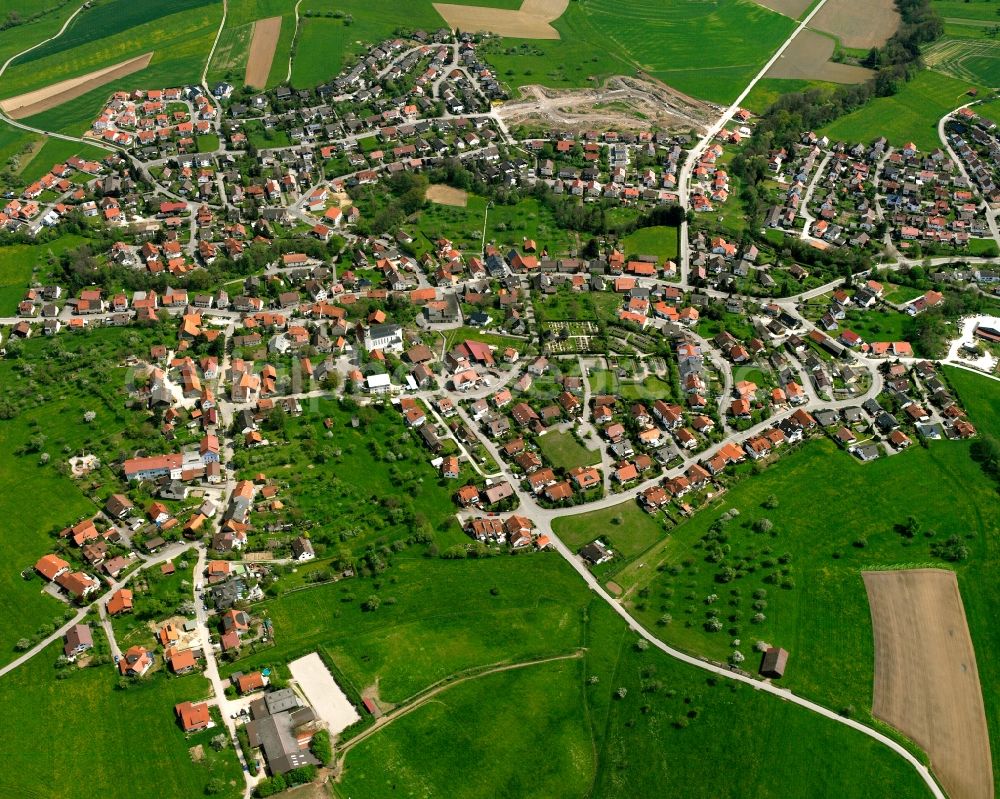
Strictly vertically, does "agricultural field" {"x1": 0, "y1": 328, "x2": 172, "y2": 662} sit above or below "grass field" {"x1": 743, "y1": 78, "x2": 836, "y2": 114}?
below

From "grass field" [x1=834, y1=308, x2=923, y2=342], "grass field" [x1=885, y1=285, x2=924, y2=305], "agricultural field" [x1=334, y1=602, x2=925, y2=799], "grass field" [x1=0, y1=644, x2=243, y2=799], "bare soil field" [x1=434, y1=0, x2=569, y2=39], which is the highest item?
"bare soil field" [x1=434, y1=0, x2=569, y2=39]

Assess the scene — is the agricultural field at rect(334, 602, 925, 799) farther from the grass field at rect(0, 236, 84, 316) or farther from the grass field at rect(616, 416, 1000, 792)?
the grass field at rect(0, 236, 84, 316)

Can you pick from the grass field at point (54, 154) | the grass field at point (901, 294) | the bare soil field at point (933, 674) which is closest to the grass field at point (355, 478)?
the bare soil field at point (933, 674)

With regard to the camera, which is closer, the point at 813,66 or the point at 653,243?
the point at 653,243

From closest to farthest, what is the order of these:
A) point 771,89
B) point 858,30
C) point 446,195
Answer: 1. point 446,195
2. point 771,89
3. point 858,30

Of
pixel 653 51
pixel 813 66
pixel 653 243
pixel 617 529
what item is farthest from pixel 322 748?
pixel 813 66

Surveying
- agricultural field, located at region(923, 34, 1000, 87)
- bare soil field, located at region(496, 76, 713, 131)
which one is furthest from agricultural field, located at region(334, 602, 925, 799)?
agricultural field, located at region(923, 34, 1000, 87)

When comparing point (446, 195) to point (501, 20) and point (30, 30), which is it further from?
point (30, 30)
